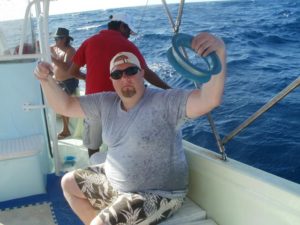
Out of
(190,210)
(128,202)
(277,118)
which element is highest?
(128,202)

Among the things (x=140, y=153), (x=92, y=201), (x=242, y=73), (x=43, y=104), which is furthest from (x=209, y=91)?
(x=242, y=73)

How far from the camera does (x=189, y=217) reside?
2223 millimetres

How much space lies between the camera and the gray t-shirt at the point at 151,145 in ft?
6.66

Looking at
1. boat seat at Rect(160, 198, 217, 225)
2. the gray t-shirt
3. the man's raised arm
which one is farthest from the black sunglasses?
boat seat at Rect(160, 198, 217, 225)

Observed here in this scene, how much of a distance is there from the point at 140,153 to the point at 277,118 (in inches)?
139

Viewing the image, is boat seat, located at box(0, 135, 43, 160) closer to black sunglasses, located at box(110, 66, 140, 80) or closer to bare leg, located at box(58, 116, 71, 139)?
bare leg, located at box(58, 116, 71, 139)

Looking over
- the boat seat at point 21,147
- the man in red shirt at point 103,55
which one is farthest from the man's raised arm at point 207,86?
the boat seat at point 21,147

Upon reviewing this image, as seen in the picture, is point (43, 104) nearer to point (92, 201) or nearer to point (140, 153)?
point (92, 201)

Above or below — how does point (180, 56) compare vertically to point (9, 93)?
above

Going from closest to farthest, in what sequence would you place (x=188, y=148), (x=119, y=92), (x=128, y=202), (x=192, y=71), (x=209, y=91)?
(x=192, y=71)
(x=209, y=91)
(x=128, y=202)
(x=119, y=92)
(x=188, y=148)

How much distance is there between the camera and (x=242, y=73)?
757 cm

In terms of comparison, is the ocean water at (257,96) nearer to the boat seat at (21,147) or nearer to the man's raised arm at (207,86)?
the boat seat at (21,147)

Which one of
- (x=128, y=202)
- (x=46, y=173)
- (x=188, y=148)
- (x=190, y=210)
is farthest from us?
(x=46, y=173)

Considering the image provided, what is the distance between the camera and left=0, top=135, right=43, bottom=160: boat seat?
2.85 m
